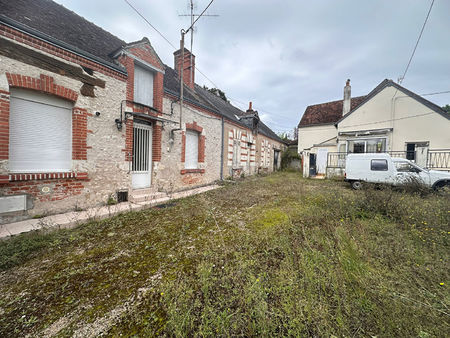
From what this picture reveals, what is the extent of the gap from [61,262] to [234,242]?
2.59 m

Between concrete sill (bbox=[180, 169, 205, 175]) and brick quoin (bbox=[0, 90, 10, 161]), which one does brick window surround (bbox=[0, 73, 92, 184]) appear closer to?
brick quoin (bbox=[0, 90, 10, 161])

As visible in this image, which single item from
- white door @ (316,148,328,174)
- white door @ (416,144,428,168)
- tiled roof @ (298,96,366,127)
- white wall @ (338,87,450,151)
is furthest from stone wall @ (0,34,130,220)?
tiled roof @ (298,96,366,127)

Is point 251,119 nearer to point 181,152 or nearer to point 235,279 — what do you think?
point 181,152

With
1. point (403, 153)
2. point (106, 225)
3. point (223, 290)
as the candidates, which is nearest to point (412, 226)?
point (223, 290)

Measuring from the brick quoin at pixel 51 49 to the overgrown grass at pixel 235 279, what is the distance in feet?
13.4

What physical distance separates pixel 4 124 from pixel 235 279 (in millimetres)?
5257

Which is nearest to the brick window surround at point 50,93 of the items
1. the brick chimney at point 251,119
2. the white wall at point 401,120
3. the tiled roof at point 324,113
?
the brick chimney at point 251,119

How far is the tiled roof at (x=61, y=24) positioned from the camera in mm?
4078

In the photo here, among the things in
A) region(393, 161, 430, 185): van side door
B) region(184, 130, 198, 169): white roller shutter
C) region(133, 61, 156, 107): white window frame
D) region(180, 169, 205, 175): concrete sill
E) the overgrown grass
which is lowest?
the overgrown grass

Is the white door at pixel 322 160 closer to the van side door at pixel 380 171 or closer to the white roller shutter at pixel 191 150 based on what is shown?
the van side door at pixel 380 171

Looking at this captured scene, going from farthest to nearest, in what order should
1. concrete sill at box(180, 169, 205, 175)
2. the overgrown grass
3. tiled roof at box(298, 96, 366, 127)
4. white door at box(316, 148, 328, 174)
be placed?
1. tiled roof at box(298, 96, 366, 127)
2. white door at box(316, 148, 328, 174)
3. concrete sill at box(180, 169, 205, 175)
4. the overgrown grass

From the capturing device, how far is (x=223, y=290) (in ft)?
6.31

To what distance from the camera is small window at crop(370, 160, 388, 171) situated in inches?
319

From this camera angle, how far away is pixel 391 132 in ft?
40.6
